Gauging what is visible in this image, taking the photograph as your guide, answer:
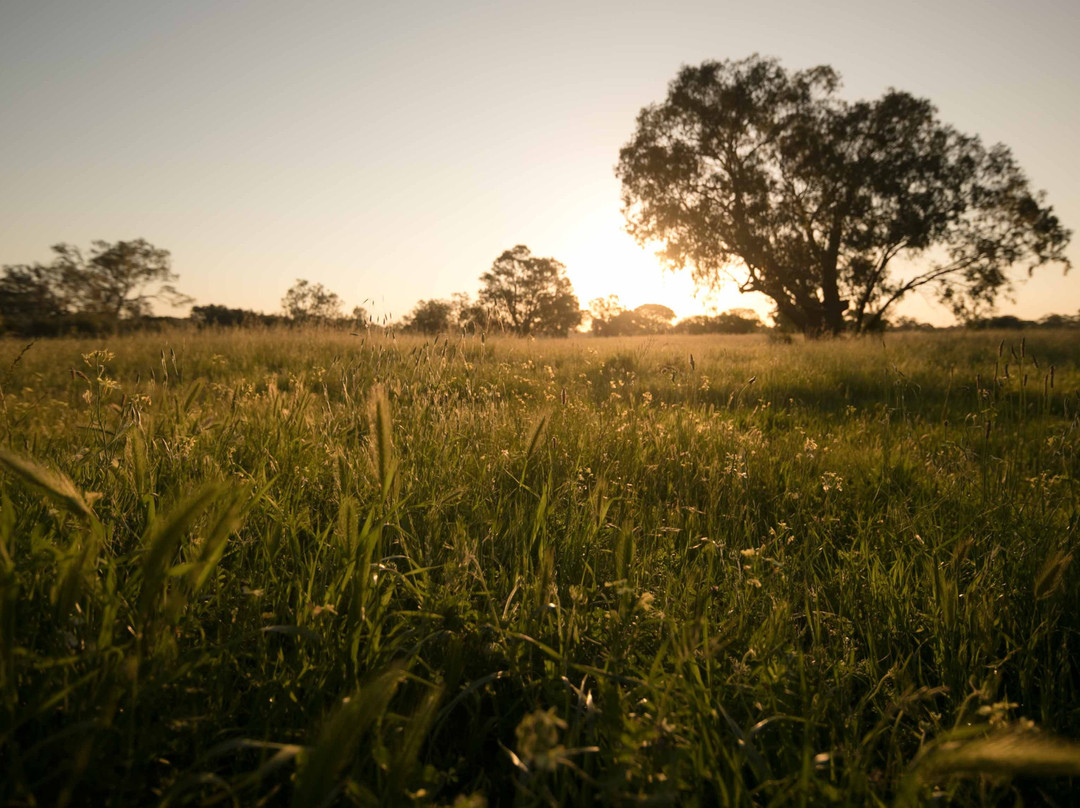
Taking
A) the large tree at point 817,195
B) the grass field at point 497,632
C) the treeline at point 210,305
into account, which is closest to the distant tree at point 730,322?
the treeline at point 210,305

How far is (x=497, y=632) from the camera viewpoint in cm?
138

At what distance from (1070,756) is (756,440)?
2906mm

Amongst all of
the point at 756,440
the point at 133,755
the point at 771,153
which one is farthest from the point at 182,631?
the point at 771,153

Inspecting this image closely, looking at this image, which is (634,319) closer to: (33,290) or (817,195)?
(817,195)

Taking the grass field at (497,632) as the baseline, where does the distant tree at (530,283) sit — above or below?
above

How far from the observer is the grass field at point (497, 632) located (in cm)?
90

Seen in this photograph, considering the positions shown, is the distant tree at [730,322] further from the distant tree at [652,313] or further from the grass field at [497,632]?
the grass field at [497,632]

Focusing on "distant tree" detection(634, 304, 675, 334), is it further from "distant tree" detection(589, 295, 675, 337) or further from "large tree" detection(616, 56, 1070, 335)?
"large tree" detection(616, 56, 1070, 335)

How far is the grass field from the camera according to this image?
90cm

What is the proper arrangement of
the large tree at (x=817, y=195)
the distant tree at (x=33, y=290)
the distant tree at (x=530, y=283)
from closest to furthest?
the large tree at (x=817, y=195) → the distant tree at (x=33, y=290) → the distant tree at (x=530, y=283)

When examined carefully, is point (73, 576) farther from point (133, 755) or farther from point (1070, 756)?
point (1070, 756)

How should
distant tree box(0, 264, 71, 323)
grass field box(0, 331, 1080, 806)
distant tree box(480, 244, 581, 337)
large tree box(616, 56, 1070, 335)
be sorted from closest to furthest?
grass field box(0, 331, 1080, 806), large tree box(616, 56, 1070, 335), distant tree box(0, 264, 71, 323), distant tree box(480, 244, 581, 337)

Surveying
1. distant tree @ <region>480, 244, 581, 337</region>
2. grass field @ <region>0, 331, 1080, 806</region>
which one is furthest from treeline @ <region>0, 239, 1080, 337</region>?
grass field @ <region>0, 331, 1080, 806</region>

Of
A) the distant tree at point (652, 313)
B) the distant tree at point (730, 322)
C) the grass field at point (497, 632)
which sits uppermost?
the distant tree at point (652, 313)
